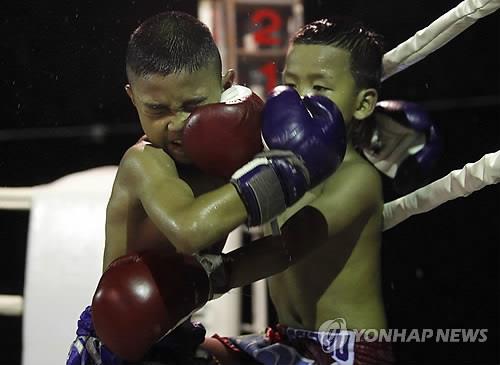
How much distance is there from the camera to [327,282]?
3.36 feet

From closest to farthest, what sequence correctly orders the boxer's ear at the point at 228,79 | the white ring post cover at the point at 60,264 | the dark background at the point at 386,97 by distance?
1. the boxer's ear at the point at 228,79
2. the dark background at the point at 386,97
3. the white ring post cover at the point at 60,264

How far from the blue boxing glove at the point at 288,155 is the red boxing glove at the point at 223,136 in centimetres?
1

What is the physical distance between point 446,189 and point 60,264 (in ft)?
1.76

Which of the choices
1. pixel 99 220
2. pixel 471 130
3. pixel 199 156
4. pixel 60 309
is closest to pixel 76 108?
pixel 99 220

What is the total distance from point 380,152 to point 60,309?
0.50 meters

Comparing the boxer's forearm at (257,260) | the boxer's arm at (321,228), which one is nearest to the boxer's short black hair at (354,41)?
the boxer's arm at (321,228)

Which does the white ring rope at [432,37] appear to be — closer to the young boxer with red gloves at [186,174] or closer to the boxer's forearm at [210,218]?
the young boxer with red gloves at [186,174]

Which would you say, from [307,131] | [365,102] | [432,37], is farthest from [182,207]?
[432,37]

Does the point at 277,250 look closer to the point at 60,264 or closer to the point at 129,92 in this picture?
the point at 129,92

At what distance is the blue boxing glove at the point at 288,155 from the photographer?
29.5 inches

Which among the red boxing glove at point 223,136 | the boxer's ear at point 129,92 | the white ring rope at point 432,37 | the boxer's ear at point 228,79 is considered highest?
the white ring rope at point 432,37

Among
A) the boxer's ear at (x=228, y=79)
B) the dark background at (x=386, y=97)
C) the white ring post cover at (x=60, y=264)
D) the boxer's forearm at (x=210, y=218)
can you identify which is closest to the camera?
the boxer's forearm at (x=210, y=218)

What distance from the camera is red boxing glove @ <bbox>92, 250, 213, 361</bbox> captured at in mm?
776

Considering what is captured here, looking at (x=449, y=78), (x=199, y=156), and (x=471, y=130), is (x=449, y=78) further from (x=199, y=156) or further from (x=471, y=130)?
(x=199, y=156)
